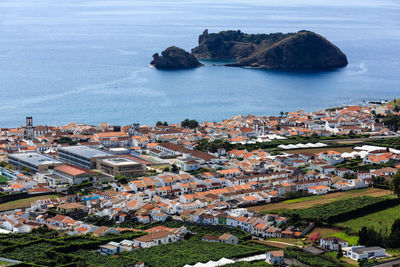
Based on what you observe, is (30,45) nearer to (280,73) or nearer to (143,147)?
(280,73)

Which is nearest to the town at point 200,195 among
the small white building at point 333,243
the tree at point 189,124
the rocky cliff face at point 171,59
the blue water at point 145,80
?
the small white building at point 333,243

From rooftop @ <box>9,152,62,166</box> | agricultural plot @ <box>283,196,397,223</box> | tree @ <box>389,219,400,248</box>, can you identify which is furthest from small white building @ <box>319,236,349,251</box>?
rooftop @ <box>9,152,62,166</box>

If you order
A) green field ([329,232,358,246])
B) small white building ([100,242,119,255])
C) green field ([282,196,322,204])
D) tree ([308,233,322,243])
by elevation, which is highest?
green field ([282,196,322,204])

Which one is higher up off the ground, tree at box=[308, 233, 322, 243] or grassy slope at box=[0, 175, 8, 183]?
tree at box=[308, 233, 322, 243]

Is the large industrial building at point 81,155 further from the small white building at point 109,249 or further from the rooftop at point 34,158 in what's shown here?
the small white building at point 109,249

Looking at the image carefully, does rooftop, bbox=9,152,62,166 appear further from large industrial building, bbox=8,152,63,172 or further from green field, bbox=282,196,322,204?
green field, bbox=282,196,322,204

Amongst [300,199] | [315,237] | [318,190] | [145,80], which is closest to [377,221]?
[315,237]

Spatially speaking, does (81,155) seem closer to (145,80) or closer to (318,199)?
(318,199)

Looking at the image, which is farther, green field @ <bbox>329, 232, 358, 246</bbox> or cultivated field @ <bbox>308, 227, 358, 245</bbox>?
cultivated field @ <bbox>308, 227, 358, 245</bbox>

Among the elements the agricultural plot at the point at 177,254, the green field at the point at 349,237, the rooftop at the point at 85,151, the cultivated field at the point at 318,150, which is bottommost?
the agricultural plot at the point at 177,254
